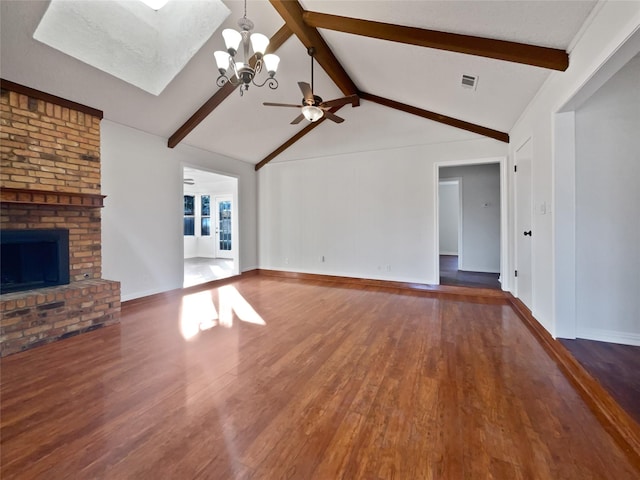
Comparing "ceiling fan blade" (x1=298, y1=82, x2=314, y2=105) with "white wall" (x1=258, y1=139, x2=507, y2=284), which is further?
"white wall" (x1=258, y1=139, x2=507, y2=284)

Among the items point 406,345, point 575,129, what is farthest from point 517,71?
point 406,345

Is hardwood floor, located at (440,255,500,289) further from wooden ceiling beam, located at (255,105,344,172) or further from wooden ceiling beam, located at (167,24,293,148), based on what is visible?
wooden ceiling beam, located at (167,24,293,148)

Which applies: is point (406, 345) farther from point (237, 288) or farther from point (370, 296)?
point (237, 288)

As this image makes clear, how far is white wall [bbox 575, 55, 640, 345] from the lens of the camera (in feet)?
7.66

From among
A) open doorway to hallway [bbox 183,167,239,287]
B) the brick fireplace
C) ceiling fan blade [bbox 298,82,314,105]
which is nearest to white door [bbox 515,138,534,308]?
ceiling fan blade [bbox 298,82,314,105]

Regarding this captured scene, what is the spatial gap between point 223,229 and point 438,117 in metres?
7.09

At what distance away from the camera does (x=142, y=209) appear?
13.7 ft

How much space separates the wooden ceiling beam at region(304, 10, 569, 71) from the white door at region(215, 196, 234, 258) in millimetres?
6753

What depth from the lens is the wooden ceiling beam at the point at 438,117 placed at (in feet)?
14.1

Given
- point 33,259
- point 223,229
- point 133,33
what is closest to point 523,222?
point 133,33

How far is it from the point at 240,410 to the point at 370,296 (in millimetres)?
3058

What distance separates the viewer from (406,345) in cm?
263

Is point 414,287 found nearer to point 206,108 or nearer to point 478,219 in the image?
point 478,219

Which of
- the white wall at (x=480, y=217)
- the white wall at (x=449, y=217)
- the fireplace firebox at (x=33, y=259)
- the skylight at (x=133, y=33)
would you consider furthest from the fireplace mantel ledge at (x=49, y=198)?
the white wall at (x=449, y=217)
